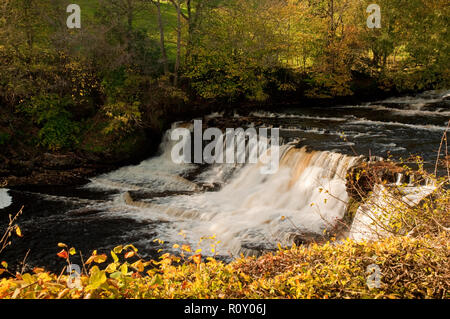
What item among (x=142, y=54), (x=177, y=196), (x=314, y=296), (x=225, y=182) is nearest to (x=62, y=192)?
(x=177, y=196)

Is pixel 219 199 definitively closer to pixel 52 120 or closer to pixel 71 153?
pixel 71 153

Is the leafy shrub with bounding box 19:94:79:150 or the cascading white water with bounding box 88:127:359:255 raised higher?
the leafy shrub with bounding box 19:94:79:150

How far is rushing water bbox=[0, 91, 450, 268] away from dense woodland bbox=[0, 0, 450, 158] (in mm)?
2928

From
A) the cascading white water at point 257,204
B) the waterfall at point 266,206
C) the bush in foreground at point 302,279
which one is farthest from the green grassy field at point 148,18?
the bush in foreground at point 302,279

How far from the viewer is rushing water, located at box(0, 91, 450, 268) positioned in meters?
9.58

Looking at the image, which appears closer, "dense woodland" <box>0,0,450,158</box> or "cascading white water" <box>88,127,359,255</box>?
"cascading white water" <box>88,127,359,255</box>

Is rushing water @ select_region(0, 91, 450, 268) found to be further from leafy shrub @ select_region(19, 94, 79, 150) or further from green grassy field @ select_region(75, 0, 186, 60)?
green grassy field @ select_region(75, 0, 186, 60)

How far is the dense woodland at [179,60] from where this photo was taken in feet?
50.2

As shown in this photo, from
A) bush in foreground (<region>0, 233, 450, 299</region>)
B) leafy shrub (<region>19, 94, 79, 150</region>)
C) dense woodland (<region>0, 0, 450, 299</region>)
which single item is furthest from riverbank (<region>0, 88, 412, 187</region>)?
bush in foreground (<region>0, 233, 450, 299</region>)

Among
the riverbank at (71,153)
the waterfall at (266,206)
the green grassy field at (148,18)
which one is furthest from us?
the green grassy field at (148,18)

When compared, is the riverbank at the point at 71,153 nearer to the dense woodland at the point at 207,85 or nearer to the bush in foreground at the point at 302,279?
Result: the dense woodland at the point at 207,85

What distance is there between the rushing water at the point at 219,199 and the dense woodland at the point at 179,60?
9.60 feet

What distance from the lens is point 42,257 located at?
8867 millimetres

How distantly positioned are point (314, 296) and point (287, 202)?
8166 mm
